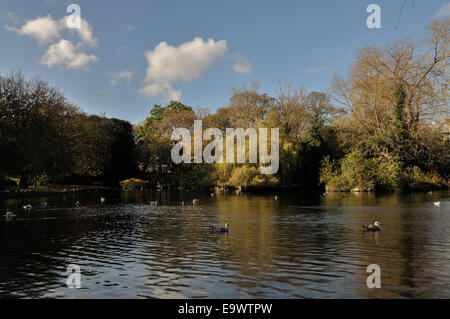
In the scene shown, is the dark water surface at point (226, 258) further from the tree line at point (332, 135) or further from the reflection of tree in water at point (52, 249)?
the tree line at point (332, 135)

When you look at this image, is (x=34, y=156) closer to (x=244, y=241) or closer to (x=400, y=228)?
(x=244, y=241)

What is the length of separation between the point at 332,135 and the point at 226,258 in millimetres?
50519

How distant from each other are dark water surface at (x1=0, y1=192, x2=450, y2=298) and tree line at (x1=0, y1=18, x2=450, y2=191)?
2561cm

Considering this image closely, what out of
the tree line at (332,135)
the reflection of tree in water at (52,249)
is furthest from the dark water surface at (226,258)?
the tree line at (332,135)

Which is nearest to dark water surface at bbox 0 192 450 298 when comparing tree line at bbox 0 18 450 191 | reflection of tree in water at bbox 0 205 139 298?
reflection of tree in water at bbox 0 205 139 298

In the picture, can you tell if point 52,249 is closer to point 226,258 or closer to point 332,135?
point 226,258

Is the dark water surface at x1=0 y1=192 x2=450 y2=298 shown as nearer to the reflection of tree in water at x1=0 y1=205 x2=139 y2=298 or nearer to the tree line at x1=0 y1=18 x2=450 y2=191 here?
the reflection of tree in water at x1=0 y1=205 x2=139 y2=298

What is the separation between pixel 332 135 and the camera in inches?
2357

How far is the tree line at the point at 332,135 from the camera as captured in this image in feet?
146

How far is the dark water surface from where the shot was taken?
9039 millimetres

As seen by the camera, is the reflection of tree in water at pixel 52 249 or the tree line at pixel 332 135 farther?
the tree line at pixel 332 135

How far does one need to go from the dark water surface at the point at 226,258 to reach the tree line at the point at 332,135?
25607 mm
